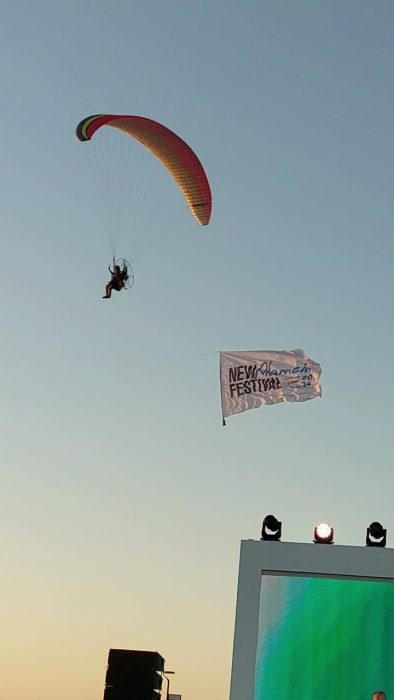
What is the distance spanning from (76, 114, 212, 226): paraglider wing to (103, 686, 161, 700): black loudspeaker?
3295cm

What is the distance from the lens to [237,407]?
19062 millimetres

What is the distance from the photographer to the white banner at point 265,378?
1903 centimetres

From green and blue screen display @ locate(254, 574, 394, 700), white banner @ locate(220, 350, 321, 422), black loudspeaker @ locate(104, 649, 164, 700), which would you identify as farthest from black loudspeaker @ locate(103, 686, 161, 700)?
green and blue screen display @ locate(254, 574, 394, 700)

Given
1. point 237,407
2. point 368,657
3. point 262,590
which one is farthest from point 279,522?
point 237,407

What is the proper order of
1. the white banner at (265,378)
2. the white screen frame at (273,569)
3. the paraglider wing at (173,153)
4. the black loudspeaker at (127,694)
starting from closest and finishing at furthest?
1. the white screen frame at (273,569)
2. the white banner at (265,378)
3. the paraglider wing at (173,153)
4. the black loudspeaker at (127,694)

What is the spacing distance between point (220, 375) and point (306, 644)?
713cm

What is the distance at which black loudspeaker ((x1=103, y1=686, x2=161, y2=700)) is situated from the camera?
2160 inches

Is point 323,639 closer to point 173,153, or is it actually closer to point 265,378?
point 265,378

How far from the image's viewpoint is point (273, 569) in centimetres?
1252

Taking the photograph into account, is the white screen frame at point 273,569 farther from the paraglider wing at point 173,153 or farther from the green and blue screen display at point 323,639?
the paraglider wing at point 173,153

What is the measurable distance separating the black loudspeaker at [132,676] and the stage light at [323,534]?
4800cm

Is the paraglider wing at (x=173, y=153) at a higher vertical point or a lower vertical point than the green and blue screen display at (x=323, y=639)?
higher

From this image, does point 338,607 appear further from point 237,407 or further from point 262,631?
point 237,407

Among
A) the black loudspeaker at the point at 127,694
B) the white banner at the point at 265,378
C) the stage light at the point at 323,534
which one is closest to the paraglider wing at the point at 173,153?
the white banner at the point at 265,378
